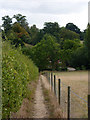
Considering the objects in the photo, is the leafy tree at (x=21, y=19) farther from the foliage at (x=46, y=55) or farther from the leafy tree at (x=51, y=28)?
the foliage at (x=46, y=55)

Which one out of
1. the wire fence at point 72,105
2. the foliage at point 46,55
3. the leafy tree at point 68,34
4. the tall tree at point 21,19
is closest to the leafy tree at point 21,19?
the tall tree at point 21,19

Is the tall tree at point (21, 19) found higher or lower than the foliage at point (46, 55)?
higher

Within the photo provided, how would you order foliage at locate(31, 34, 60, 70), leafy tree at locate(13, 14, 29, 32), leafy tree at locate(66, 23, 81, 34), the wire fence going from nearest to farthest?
the wire fence, foliage at locate(31, 34, 60, 70), leafy tree at locate(13, 14, 29, 32), leafy tree at locate(66, 23, 81, 34)

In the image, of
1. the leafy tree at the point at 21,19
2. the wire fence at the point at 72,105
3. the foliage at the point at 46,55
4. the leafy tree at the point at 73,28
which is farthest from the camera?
the leafy tree at the point at 73,28

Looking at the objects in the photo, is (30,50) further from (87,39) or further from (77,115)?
(77,115)

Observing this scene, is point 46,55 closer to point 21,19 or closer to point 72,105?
point 21,19

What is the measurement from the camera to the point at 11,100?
623 centimetres

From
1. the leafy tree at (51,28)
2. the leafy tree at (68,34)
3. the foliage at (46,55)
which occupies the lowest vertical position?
the foliage at (46,55)

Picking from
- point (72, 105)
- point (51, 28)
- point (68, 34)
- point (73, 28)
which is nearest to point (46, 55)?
point (68, 34)

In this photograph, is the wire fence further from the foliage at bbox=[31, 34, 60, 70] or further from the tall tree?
the tall tree

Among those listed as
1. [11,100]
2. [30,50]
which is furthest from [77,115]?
[30,50]

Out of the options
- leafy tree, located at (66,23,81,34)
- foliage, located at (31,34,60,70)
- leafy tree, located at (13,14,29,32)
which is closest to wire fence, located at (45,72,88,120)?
foliage, located at (31,34,60,70)

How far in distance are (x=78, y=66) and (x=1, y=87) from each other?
57271mm

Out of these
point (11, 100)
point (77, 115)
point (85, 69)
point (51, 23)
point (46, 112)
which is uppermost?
point (51, 23)
